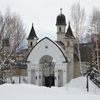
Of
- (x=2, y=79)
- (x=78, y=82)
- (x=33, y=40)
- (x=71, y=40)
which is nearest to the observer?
(x=78, y=82)

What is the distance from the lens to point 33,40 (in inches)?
1252

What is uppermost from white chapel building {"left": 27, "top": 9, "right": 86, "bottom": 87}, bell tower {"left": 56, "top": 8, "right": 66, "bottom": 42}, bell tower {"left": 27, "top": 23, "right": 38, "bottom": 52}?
bell tower {"left": 56, "top": 8, "right": 66, "bottom": 42}

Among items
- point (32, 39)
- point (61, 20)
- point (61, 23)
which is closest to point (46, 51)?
point (32, 39)

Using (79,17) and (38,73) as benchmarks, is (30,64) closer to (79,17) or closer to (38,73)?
(38,73)

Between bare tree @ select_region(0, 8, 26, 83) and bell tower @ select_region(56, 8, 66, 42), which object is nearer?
bare tree @ select_region(0, 8, 26, 83)

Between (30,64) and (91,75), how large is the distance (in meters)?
8.85

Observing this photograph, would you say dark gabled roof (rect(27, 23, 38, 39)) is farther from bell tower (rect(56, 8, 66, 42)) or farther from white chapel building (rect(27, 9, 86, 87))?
bell tower (rect(56, 8, 66, 42))

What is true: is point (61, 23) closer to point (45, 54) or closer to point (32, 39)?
point (32, 39)

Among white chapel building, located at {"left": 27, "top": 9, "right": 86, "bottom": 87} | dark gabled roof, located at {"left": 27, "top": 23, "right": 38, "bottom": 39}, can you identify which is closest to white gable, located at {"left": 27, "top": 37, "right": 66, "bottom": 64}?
white chapel building, located at {"left": 27, "top": 9, "right": 86, "bottom": 87}

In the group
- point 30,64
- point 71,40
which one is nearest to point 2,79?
point 30,64

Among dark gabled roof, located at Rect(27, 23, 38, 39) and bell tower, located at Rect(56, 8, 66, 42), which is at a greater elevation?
bell tower, located at Rect(56, 8, 66, 42)

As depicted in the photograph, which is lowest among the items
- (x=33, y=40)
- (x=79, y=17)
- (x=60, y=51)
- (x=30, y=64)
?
(x=30, y=64)

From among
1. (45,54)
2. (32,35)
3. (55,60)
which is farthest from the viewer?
(32,35)

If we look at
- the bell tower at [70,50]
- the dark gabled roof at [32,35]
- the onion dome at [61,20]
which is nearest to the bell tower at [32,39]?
the dark gabled roof at [32,35]
